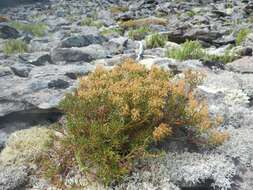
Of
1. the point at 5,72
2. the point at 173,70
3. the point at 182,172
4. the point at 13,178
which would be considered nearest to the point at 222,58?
the point at 173,70

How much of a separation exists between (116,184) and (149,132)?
73cm

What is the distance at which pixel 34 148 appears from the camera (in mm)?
5633

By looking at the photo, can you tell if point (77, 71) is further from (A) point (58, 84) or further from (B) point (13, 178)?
(B) point (13, 178)

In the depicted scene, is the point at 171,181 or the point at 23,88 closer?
the point at 171,181

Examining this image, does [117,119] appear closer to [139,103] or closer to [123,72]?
[139,103]

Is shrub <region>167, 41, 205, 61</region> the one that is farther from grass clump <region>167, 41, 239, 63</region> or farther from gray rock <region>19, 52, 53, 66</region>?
gray rock <region>19, 52, 53, 66</region>

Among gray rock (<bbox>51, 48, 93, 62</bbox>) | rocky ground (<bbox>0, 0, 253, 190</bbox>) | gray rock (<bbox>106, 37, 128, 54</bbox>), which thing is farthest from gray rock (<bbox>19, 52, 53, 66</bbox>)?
gray rock (<bbox>106, 37, 128, 54</bbox>)

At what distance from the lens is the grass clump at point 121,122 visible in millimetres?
4840

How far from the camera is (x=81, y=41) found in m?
12.8

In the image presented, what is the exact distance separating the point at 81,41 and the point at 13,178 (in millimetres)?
8006

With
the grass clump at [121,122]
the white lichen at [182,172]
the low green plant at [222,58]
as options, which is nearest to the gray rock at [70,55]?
the low green plant at [222,58]

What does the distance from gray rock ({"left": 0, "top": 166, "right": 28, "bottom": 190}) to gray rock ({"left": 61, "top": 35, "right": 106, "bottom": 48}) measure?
7.24 meters

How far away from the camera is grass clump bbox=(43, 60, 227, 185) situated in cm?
484

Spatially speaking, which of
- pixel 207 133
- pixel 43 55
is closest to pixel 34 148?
pixel 207 133
